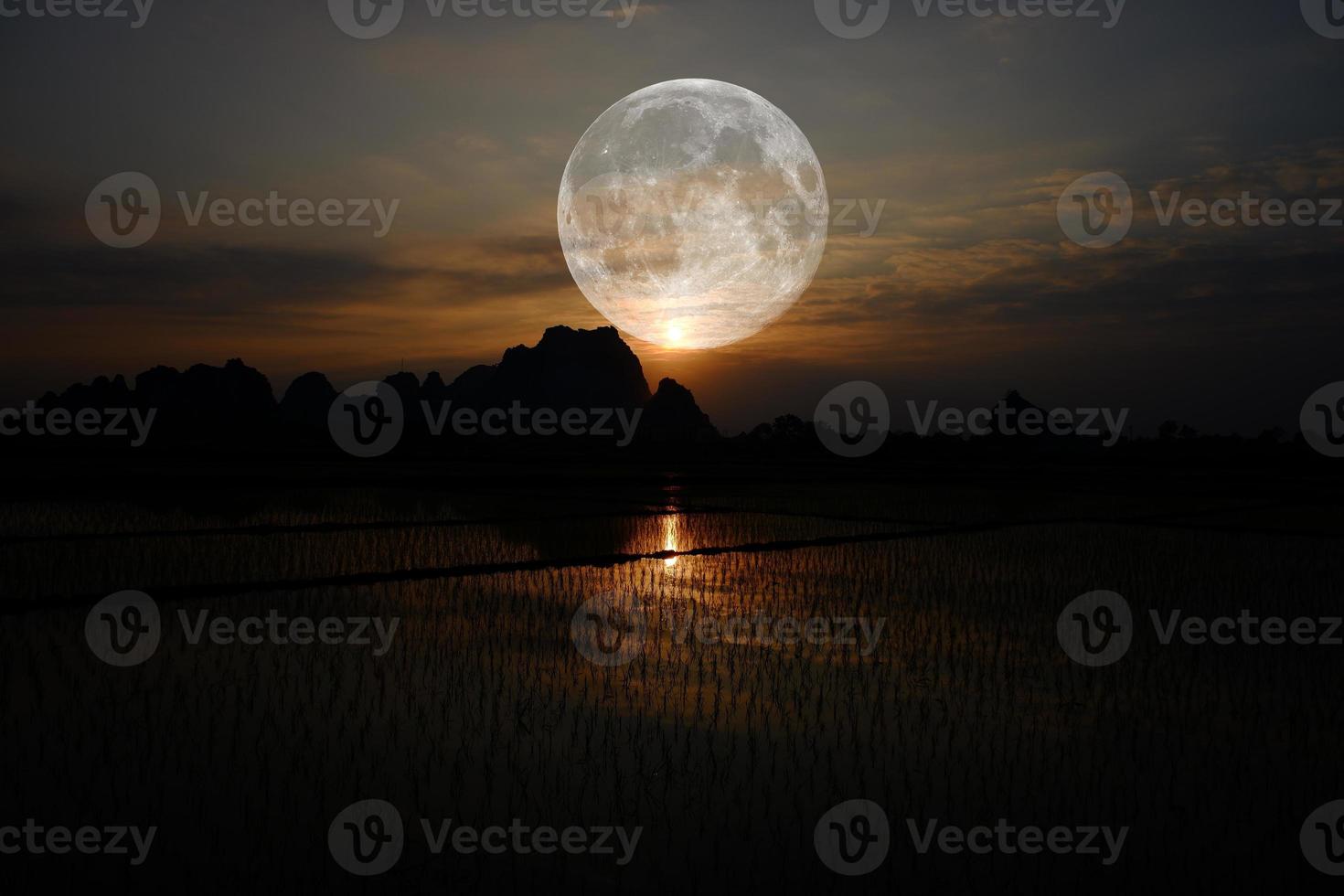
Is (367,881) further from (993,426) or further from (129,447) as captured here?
(993,426)

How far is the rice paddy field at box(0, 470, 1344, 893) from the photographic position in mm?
4824

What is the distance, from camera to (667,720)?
6.92 meters

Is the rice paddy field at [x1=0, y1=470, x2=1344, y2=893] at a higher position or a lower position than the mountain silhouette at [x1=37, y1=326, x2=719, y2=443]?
lower

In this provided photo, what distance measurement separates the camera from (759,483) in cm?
3559

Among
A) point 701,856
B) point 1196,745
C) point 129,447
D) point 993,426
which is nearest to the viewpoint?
point 701,856

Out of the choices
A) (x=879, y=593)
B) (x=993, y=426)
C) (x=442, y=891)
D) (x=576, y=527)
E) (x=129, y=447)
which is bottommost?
(x=442, y=891)

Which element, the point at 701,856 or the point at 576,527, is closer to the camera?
the point at 701,856

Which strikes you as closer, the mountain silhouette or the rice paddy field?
the rice paddy field

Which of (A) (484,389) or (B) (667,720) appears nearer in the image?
(B) (667,720)

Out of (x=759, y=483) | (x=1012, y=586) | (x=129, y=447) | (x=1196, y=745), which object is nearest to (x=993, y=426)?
(x=759, y=483)

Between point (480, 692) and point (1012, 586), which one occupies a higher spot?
point (1012, 586)

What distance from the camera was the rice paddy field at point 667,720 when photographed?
4824mm

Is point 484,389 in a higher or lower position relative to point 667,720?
higher

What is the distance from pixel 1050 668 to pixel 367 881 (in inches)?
249
